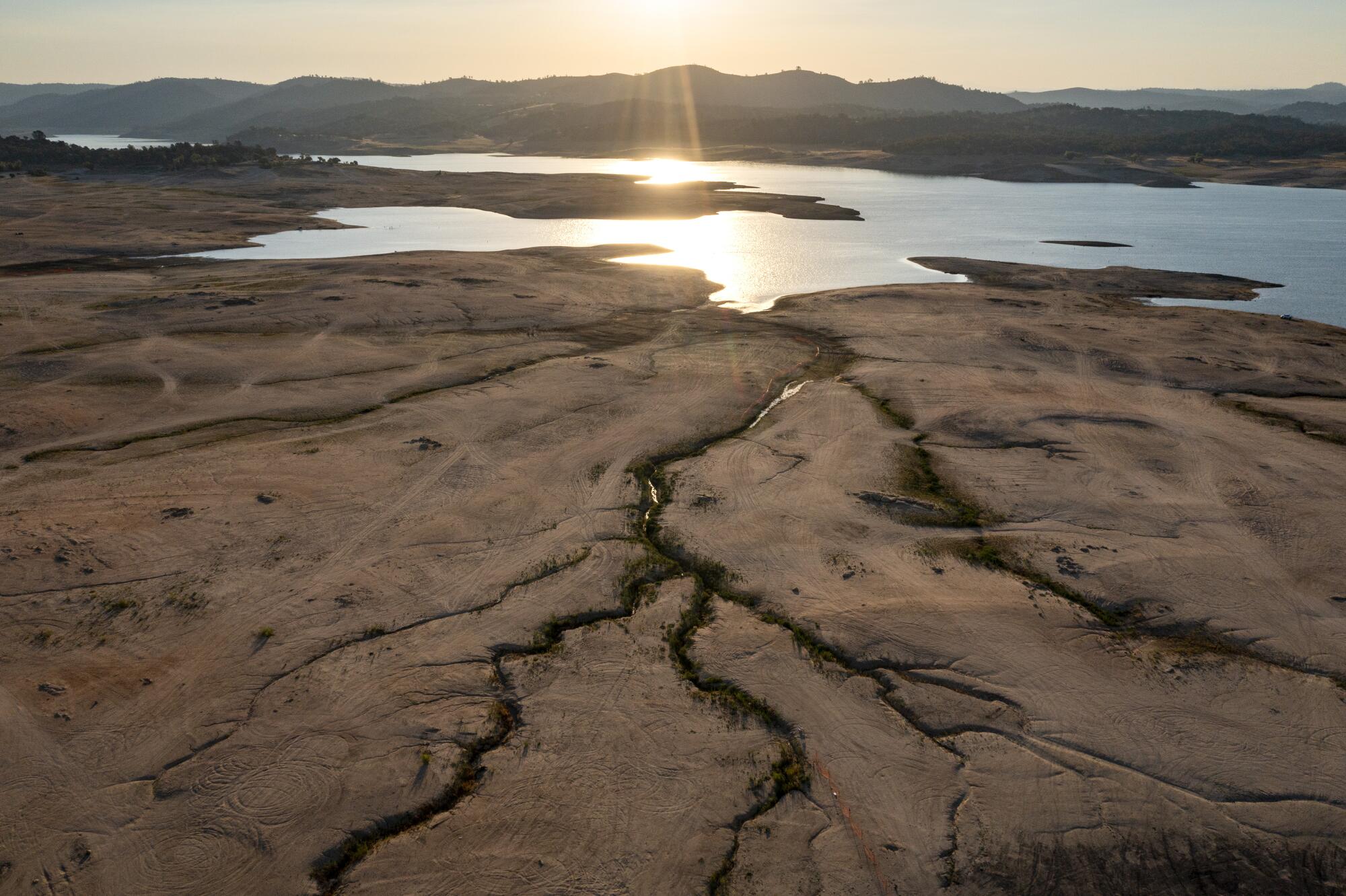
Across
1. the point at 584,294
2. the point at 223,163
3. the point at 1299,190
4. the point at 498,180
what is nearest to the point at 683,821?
the point at 584,294

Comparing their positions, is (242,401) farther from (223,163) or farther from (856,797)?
(223,163)

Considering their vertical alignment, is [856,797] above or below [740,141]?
below

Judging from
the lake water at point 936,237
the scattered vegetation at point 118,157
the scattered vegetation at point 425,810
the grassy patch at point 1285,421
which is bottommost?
the scattered vegetation at point 425,810

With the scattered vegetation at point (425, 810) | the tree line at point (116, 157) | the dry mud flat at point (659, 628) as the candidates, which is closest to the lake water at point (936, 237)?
the dry mud flat at point (659, 628)

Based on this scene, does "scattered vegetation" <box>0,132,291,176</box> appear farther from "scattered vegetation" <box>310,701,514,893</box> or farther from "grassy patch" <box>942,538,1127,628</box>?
"scattered vegetation" <box>310,701,514,893</box>

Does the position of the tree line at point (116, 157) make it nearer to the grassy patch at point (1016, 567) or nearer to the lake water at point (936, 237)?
the lake water at point (936, 237)

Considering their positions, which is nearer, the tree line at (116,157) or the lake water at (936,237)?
the lake water at (936,237)

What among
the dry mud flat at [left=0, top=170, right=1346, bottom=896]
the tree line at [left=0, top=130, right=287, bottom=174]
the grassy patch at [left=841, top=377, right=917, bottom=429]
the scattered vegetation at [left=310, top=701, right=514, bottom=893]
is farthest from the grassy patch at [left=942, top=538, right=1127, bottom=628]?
the tree line at [left=0, top=130, right=287, bottom=174]
